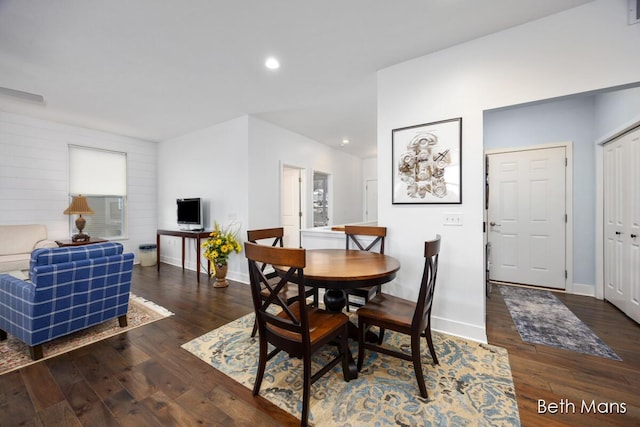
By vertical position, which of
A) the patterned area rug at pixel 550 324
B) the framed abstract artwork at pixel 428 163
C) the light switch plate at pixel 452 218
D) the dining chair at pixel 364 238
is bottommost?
the patterned area rug at pixel 550 324

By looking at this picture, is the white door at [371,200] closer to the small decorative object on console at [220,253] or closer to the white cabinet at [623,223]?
the small decorative object on console at [220,253]

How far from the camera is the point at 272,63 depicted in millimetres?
2578

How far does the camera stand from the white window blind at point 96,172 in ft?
14.8

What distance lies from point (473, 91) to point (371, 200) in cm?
487

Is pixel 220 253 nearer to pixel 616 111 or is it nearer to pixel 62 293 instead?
pixel 62 293

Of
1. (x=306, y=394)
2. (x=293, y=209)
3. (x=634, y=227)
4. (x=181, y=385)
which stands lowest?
(x=181, y=385)

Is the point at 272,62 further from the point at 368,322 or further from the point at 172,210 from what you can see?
the point at 172,210

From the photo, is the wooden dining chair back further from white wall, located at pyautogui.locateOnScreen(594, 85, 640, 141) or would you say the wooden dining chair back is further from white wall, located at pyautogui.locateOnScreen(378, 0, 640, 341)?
white wall, located at pyautogui.locateOnScreen(594, 85, 640, 141)

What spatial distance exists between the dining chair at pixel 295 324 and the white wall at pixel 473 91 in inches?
49.3

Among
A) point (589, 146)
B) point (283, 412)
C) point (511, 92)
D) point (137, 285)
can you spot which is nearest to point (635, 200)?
point (589, 146)

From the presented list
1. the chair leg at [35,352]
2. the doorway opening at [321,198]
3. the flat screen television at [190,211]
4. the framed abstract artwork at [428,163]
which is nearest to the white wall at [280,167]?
the doorway opening at [321,198]

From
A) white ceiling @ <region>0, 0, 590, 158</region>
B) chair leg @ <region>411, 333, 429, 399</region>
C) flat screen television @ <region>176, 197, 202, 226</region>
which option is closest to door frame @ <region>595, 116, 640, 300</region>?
white ceiling @ <region>0, 0, 590, 158</region>

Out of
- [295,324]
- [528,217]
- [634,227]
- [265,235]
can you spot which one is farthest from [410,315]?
[528,217]

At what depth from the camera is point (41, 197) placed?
416cm
